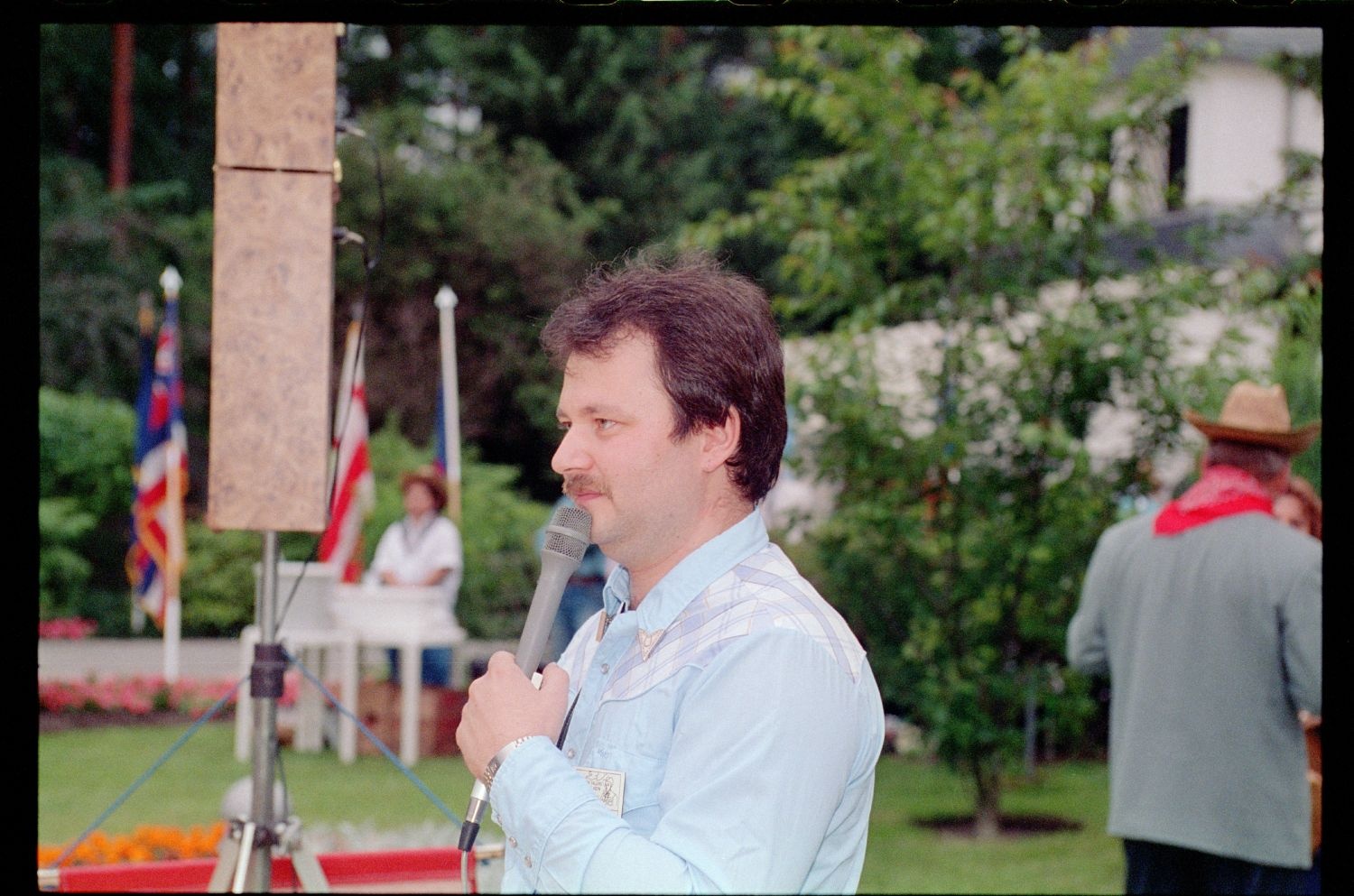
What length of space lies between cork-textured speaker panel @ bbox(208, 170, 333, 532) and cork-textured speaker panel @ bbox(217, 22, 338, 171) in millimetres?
57

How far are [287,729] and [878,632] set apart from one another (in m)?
4.26

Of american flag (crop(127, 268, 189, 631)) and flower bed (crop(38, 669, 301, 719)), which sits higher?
american flag (crop(127, 268, 189, 631))

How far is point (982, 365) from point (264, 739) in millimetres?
4340

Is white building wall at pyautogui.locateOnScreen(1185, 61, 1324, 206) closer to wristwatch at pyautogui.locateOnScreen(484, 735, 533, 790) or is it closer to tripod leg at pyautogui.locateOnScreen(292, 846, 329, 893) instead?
tripod leg at pyautogui.locateOnScreen(292, 846, 329, 893)

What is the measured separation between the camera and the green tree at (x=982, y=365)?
6922 mm

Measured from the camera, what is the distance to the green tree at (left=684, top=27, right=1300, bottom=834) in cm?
692

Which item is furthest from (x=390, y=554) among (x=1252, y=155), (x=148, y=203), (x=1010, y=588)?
(x=148, y=203)

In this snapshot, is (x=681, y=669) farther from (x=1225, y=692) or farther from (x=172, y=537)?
(x=172, y=537)

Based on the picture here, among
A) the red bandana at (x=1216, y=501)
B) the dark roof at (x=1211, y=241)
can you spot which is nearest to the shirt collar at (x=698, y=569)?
the red bandana at (x=1216, y=501)

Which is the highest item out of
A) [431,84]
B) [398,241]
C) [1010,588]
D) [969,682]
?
[431,84]

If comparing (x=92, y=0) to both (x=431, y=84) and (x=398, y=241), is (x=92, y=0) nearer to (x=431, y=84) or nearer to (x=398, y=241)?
(x=398, y=241)

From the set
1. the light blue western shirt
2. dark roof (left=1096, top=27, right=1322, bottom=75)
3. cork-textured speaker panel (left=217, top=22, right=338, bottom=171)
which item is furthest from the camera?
dark roof (left=1096, top=27, right=1322, bottom=75)

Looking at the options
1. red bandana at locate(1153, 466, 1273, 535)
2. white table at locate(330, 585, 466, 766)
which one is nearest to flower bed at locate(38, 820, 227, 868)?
red bandana at locate(1153, 466, 1273, 535)

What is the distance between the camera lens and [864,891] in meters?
6.15
